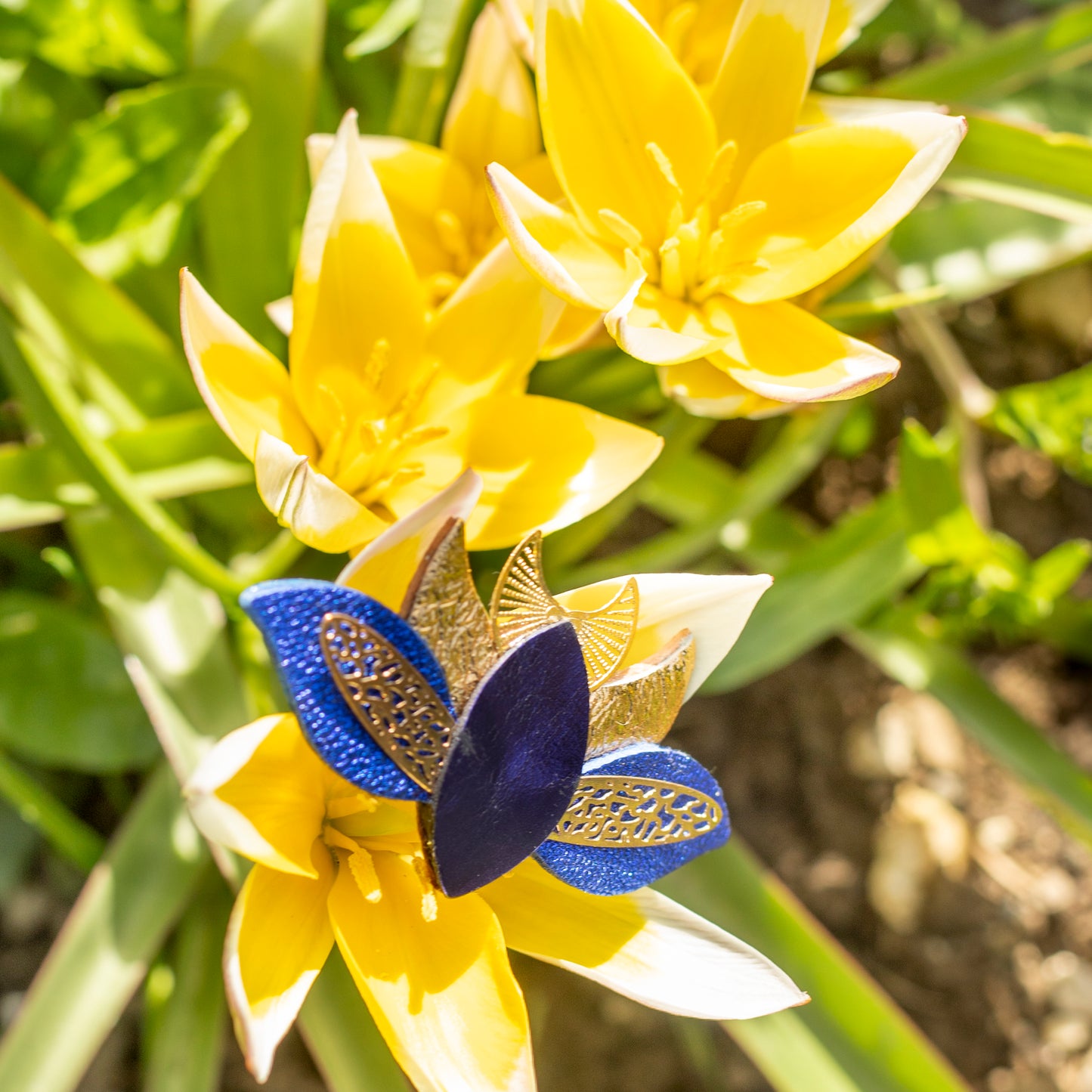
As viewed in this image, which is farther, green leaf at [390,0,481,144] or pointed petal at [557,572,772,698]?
Result: green leaf at [390,0,481,144]

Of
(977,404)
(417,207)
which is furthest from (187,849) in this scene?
(977,404)

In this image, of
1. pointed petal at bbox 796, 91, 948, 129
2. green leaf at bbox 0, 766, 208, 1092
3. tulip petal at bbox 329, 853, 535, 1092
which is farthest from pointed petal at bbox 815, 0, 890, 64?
green leaf at bbox 0, 766, 208, 1092

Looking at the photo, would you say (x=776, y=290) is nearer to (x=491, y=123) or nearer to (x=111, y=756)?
(x=491, y=123)

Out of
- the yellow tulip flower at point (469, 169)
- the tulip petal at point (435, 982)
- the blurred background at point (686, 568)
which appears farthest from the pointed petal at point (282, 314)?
the tulip petal at point (435, 982)

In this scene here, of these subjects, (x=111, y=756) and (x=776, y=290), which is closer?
(x=776, y=290)

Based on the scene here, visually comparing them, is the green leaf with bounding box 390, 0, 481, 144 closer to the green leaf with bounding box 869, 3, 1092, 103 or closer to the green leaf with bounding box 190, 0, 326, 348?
the green leaf with bounding box 190, 0, 326, 348

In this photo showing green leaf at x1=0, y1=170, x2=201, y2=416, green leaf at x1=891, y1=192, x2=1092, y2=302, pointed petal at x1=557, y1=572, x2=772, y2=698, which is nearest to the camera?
pointed petal at x1=557, y1=572, x2=772, y2=698
